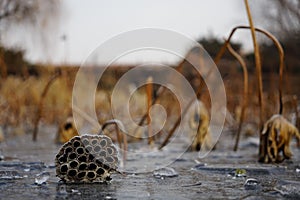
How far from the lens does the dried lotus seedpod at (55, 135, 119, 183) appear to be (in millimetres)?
1428

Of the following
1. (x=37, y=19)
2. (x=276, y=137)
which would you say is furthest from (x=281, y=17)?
(x=276, y=137)

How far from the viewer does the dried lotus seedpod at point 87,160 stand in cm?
143

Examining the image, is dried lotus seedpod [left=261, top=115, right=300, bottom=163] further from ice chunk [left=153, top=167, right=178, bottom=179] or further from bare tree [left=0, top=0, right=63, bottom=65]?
bare tree [left=0, top=0, right=63, bottom=65]

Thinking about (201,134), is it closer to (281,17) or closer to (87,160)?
(87,160)

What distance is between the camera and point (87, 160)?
4.74ft

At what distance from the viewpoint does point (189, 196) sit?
1.25m

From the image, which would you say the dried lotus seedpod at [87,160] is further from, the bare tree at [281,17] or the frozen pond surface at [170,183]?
the bare tree at [281,17]

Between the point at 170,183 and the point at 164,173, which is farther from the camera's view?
the point at 164,173

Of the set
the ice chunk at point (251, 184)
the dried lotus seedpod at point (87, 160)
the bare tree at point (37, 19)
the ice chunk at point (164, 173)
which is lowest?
the ice chunk at point (251, 184)

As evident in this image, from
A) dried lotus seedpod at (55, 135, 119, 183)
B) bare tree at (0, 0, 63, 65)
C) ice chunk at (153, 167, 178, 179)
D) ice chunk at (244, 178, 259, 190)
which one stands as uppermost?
bare tree at (0, 0, 63, 65)

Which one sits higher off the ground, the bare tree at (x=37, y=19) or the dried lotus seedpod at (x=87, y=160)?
the bare tree at (x=37, y=19)

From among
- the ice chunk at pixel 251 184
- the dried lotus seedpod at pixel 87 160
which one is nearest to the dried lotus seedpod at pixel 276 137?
the ice chunk at pixel 251 184

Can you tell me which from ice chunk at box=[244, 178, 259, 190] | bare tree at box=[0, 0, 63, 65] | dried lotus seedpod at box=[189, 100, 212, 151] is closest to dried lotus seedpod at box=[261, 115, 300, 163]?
ice chunk at box=[244, 178, 259, 190]

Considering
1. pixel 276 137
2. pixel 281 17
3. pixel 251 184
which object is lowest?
pixel 251 184
